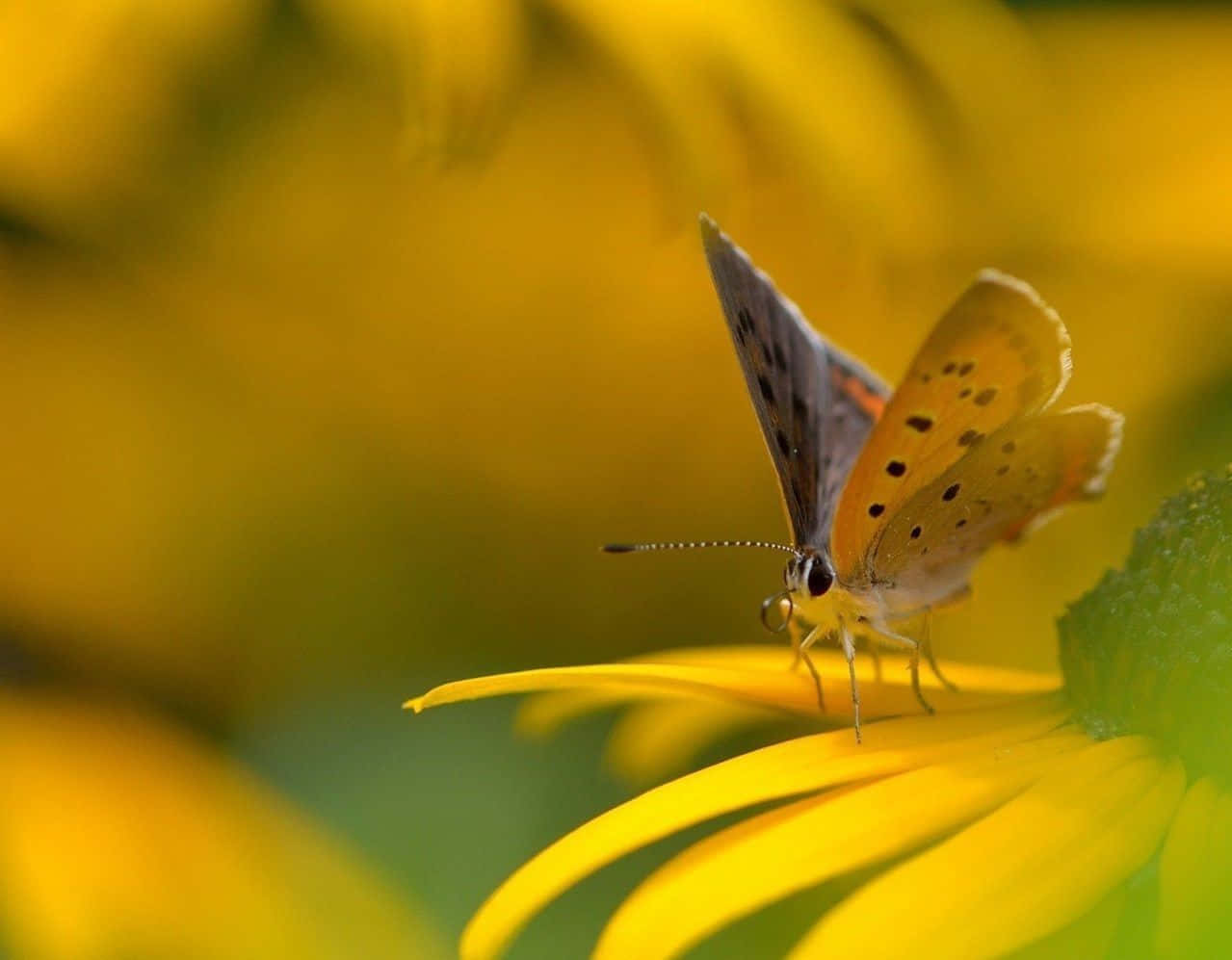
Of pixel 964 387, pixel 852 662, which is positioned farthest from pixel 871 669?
pixel 964 387

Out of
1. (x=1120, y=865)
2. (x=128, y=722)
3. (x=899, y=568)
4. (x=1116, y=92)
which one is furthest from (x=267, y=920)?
(x=1116, y=92)

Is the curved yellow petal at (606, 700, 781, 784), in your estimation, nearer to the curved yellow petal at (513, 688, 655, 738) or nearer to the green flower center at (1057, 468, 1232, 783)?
the curved yellow petal at (513, 688, 655, 738)

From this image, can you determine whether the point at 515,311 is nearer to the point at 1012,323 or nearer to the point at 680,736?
the point at 680,736

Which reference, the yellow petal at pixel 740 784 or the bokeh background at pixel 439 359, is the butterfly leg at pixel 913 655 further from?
the bokeh background at pixel 439 359

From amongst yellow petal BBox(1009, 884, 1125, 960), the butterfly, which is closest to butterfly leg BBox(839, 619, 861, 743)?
the butterfly

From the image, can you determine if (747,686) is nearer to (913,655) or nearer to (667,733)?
(913,655)

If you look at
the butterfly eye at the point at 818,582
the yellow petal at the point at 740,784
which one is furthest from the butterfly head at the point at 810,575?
the yellow petal at the point at 740,784
